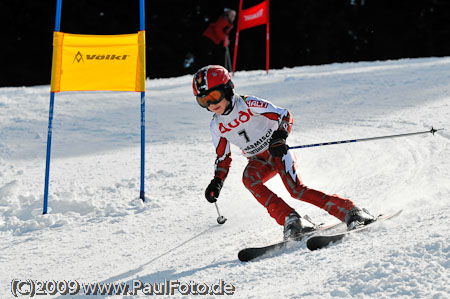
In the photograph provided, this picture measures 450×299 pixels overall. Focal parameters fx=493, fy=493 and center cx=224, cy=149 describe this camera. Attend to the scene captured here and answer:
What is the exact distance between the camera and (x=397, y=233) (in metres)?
3.01

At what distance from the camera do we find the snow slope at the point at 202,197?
2.70m

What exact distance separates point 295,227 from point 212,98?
111 cm

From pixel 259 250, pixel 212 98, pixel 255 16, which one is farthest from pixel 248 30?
pixel 259 250

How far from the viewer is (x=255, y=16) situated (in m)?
13.1

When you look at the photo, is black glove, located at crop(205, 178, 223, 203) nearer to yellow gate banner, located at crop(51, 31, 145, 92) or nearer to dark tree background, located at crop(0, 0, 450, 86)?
yellow gate banner, located at crop(51, 31, 145, 92)

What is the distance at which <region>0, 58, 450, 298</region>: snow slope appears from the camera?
2.70 m

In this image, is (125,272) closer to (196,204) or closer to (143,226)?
(143,226)

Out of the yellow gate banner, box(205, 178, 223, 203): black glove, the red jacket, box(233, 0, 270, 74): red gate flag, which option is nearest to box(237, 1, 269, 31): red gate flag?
box(233, 0, 270, 74): red gate flag

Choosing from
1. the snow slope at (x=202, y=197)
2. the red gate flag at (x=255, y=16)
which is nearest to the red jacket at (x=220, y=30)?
the red gate flag at (x=255, y=16)

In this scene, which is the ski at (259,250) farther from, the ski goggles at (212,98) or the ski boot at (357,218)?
the ski goggles at (212,98)

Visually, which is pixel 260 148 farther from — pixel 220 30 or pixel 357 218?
pixel 220 30

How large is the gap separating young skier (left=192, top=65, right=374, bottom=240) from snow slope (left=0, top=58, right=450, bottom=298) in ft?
0.93

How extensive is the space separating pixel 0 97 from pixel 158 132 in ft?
12.6

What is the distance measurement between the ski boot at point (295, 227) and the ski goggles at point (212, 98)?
1.00 meters
